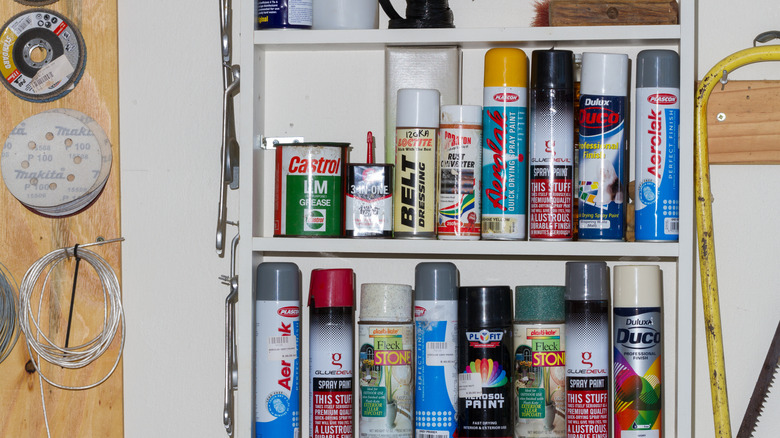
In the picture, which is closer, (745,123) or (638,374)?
(638,374)

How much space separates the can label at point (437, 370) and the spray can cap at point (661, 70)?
0.34m

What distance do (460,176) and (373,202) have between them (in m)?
0.10

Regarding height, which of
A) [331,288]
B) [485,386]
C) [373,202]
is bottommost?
[485,386]

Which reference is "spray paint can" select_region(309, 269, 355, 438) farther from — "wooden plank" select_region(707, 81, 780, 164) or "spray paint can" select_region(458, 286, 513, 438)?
"wooden plank" select_region(707, 81, 780, 164)

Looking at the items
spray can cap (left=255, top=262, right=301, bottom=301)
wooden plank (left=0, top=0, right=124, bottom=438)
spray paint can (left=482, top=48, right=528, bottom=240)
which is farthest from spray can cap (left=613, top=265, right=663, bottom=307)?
wooden plank (left=0, top=0, right=124, bottom=438)

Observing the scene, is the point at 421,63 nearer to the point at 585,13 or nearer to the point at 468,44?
the point at 468,44

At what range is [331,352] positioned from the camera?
967mm

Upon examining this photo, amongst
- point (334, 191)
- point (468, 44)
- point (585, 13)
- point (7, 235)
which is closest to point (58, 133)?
point (7, 235)

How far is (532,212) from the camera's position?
942 mm

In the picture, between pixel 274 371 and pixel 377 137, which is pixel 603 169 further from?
pixel 274 371

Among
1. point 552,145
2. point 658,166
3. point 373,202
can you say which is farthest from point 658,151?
point 373,202

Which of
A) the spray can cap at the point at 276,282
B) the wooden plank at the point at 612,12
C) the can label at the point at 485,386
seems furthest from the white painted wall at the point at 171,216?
the wooden plank at the point at 612,12

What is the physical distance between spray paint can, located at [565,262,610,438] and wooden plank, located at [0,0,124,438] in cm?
60

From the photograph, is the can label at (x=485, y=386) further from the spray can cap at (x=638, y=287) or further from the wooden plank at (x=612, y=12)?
the wooden plank at (x=612, y=12)
